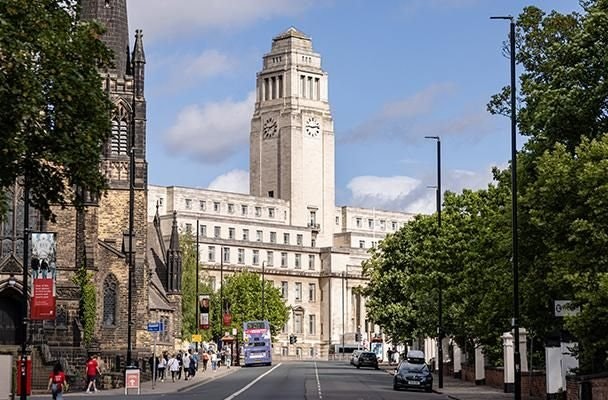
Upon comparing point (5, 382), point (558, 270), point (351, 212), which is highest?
point (351, 212)

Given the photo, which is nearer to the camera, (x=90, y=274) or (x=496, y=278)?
(x=496, y=278)

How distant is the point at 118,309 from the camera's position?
253 ft

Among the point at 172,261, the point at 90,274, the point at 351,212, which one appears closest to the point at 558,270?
the point at 90,274

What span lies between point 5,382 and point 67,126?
16.0 metres

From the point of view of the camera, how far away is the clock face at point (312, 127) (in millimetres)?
183125

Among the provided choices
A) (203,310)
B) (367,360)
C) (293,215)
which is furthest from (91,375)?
(293,215)

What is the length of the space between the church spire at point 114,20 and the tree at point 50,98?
5243 centimetres

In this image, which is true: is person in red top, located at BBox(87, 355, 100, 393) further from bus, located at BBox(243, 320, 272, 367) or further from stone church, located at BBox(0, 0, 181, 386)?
bus, located at BBox(243, 320, 272, 367)

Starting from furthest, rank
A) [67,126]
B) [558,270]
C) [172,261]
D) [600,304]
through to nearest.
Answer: [172,261] < [558,270] < [600,304] < [67,126]

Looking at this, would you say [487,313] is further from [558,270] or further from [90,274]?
[90,274]

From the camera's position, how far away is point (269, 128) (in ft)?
611

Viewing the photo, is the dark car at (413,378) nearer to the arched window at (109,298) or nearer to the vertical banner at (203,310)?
the arched window at (109,298)

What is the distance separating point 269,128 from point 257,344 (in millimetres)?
79746

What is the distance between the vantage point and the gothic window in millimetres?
80875
